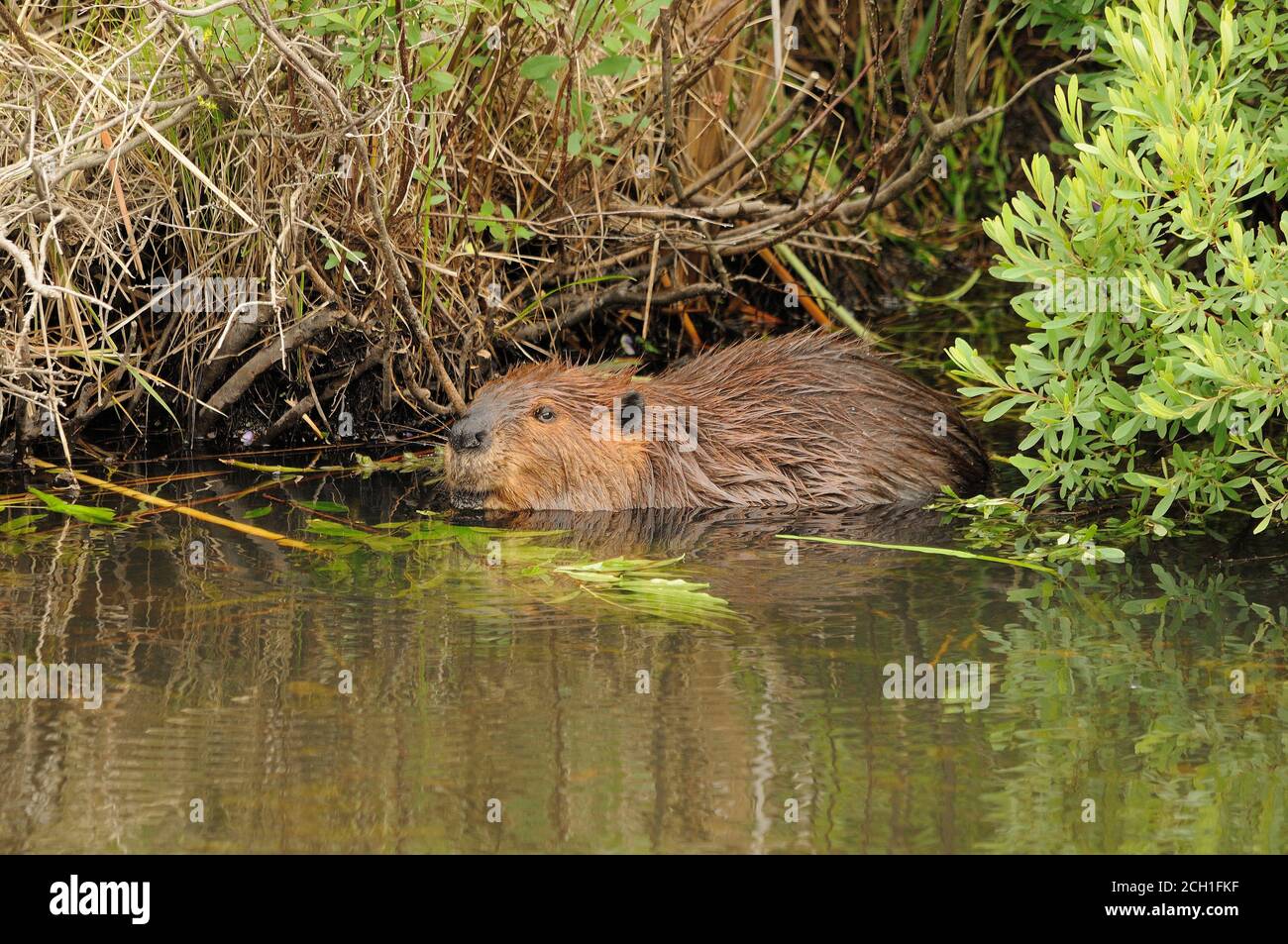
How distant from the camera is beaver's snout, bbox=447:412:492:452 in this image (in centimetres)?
460

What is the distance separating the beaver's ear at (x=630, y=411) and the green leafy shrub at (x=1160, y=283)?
43.4 inches

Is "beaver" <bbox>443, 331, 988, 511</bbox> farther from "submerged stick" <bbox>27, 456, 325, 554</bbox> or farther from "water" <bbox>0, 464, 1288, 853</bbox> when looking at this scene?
"submerged stick" <bbox>27, 456, 325, 554</bbox>

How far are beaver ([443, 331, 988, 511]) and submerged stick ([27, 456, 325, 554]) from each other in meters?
0.61

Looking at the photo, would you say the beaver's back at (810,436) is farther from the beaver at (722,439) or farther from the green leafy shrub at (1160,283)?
the green leafy shrub at (1160,283)

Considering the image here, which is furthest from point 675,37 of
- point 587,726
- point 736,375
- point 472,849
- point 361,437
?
point 472,849

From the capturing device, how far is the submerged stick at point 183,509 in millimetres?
4180

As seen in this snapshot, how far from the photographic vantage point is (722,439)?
4.82 meters

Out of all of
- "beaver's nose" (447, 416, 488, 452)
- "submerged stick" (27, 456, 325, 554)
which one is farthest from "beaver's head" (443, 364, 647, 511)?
"submerged stick" (27, 456, 325, 554)

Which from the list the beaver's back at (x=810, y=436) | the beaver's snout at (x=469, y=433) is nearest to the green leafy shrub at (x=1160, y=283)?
the beaver's back at (x=810, y=436)

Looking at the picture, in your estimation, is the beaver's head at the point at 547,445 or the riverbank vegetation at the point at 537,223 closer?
the riverbank vegetation at the point at 537,223

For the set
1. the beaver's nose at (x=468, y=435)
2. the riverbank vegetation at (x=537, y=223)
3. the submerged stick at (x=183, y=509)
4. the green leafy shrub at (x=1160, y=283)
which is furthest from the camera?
the beaver's nose at (x=468, y=435)

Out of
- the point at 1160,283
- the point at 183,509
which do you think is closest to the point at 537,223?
the point at 183,509

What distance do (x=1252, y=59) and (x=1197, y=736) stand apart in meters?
2.20

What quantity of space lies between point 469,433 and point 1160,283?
1.91 m
